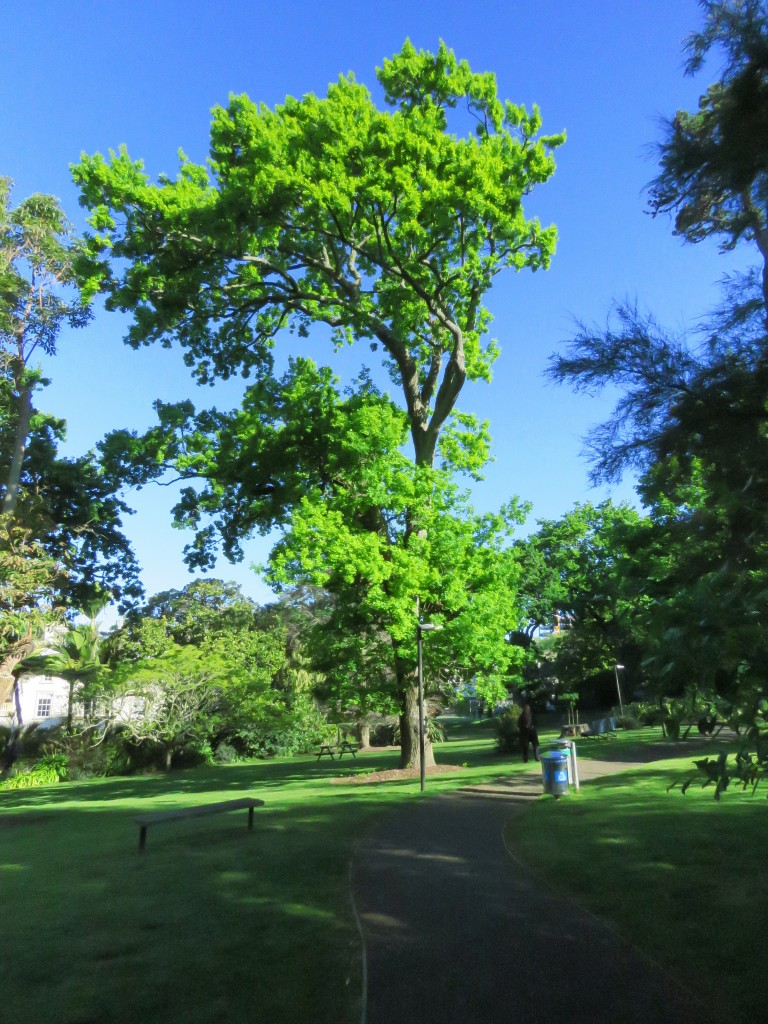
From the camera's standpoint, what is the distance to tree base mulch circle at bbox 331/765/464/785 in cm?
1853

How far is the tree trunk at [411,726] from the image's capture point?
19.8 meters

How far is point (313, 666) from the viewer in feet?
69.4

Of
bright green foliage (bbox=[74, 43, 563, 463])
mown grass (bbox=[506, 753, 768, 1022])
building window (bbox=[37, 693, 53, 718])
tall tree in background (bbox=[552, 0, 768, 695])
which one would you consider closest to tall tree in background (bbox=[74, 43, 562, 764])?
bright green foliage (bbox=[74, 43, 563, 463])

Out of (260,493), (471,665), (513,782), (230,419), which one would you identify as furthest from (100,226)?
(513,782)

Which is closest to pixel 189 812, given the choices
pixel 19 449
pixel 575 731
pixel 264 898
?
pixel 264 898

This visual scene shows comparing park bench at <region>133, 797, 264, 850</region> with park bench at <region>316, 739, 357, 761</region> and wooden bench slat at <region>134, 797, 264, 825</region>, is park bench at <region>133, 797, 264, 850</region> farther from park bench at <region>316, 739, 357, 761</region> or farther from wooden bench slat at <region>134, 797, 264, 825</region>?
park bench at <region>316, 739, 357, 761</region>

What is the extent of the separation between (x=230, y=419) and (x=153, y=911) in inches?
632

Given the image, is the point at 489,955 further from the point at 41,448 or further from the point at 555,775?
the point at 41,448

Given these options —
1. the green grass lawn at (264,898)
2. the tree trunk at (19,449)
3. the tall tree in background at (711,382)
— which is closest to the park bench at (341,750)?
the tree trunk at (19,449)

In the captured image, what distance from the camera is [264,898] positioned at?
23.3ft

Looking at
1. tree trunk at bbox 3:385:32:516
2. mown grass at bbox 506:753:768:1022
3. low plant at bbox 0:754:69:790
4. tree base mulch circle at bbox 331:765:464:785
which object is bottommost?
low plant at bbox 0:754:69:790

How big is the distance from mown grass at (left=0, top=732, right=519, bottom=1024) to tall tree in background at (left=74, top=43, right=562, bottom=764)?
316 inches

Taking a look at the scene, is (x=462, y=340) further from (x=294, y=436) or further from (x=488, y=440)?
(x=294, y=436)

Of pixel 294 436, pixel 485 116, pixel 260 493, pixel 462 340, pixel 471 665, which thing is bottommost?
pixel 471 665
